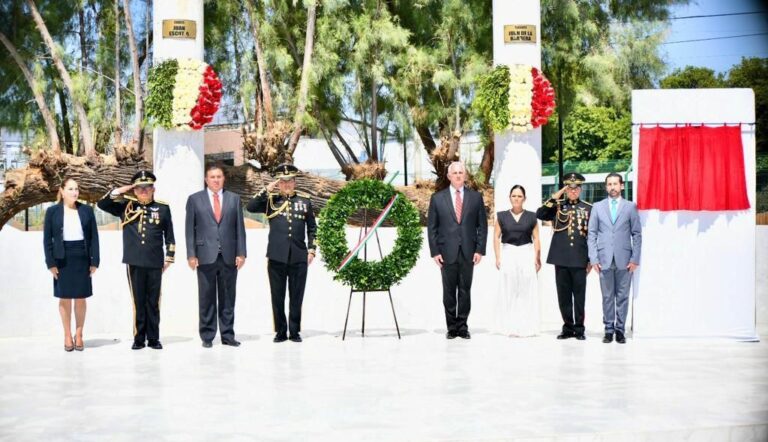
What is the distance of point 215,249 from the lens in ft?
28.6

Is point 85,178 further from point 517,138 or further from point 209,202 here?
point 517,138

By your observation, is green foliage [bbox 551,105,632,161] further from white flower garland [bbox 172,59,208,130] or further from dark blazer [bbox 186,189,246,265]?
dark blazer [bbox 186,189,246,265]

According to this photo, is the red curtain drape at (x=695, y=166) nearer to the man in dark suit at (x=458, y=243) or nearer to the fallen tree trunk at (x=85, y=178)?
the man in dark suit at (x=458, y=243)

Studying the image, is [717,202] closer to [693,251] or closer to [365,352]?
[693,251]

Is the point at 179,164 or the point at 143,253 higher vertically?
the point at 179,164

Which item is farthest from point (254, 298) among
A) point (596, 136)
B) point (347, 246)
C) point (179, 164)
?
point (596, 136)

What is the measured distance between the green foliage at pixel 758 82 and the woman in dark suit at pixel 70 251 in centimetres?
2837

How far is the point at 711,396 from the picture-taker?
5945mm

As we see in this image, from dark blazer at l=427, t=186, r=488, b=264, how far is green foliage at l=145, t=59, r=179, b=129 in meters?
2.89

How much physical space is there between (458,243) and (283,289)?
5.27 ft

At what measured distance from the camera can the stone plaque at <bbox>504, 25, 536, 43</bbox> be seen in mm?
10078

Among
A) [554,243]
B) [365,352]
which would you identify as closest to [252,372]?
[365,352]

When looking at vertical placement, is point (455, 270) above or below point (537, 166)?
below

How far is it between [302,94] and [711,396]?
1201 centimetres
